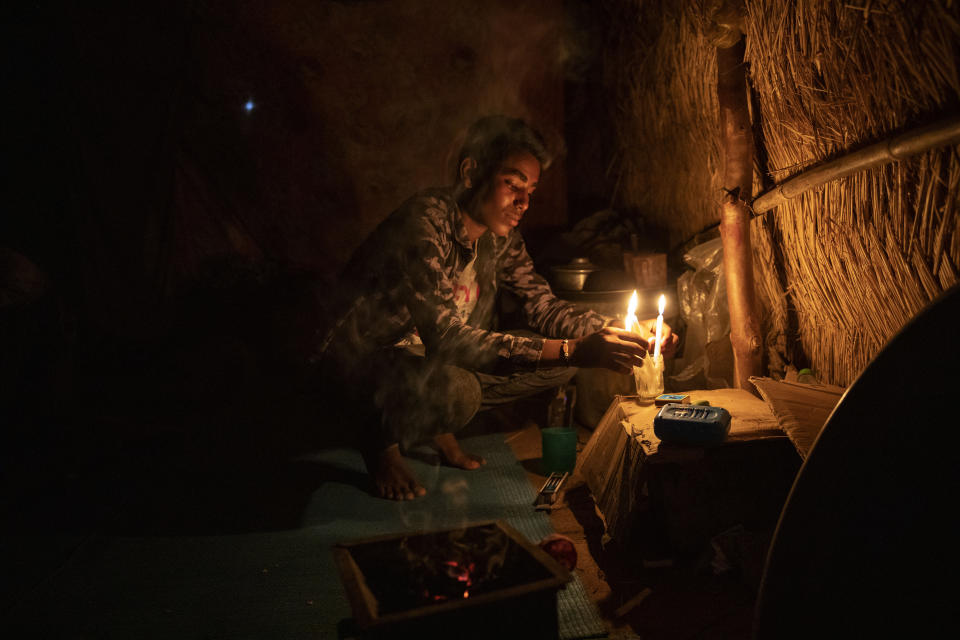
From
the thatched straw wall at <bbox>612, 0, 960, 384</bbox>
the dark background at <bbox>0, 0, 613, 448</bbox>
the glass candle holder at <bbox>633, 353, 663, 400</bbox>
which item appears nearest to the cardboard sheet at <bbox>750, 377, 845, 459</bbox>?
the thatched straw wall at <bbox>612, 0, 960, 384</bbox>

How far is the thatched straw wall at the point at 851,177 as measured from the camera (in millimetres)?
1688

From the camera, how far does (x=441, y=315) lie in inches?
111

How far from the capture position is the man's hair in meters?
3.04

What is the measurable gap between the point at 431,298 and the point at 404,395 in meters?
0.52

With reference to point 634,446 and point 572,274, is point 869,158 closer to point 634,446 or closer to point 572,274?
point 634,446

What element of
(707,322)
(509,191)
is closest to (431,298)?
(509,191)

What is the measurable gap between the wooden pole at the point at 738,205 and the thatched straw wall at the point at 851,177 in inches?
2.8

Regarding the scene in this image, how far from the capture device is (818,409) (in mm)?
2076

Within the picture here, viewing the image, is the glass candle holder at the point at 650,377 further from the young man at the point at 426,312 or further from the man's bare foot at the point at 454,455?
the man's bare foot at the point at 454,455

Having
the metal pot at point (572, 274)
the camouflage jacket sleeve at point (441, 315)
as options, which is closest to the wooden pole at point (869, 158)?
the camouflage jacket sleeve at point (441, 315)

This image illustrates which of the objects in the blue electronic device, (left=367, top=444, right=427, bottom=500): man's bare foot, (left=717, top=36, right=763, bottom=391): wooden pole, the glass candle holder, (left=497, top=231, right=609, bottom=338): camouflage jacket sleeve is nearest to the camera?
the blue electronic device

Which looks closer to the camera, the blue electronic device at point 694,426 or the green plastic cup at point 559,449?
the blue electronic device at point 694,426

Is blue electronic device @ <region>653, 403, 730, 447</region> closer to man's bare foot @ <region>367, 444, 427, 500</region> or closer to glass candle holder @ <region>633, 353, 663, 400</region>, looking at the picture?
glass candle holder @ <region>633, 353, 663, 400</region>

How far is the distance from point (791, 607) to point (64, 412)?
4.04 meters
